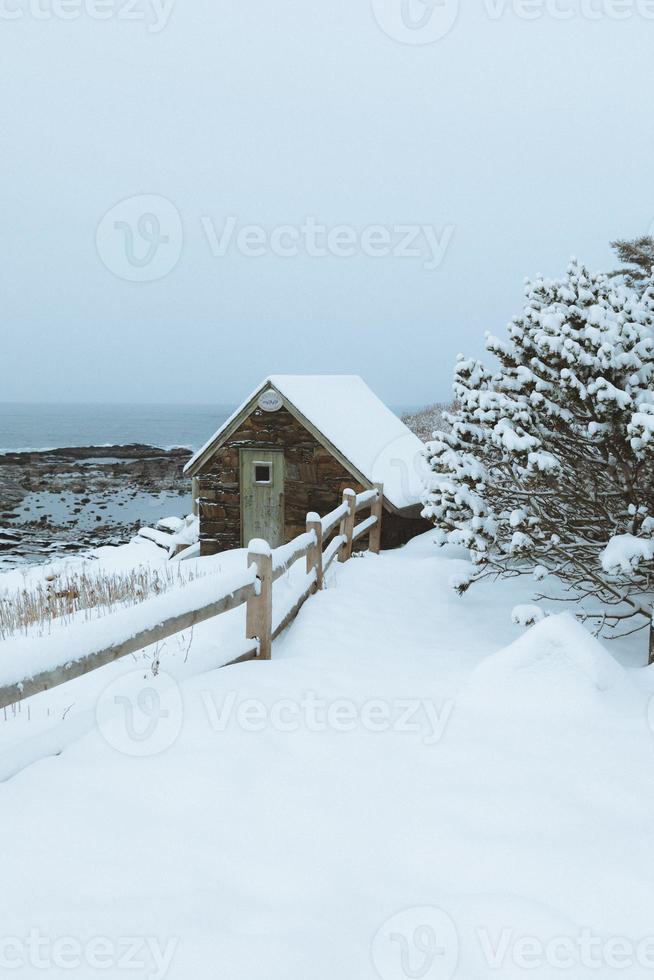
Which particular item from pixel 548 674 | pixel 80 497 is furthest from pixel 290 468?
pixel 80 497

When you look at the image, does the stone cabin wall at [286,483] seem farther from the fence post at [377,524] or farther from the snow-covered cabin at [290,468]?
the fence post at [377,524]

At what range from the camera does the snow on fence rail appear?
2.97 m

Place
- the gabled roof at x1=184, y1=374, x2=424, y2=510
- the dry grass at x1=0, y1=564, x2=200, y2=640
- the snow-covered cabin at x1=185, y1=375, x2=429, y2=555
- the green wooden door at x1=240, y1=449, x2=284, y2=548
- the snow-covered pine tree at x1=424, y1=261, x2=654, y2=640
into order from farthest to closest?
the green wooden door at x1=240, y1=449, x2=284, y2=548 < the snow-covered cabin at x1=185, y1=375, x2=429, y2=555 < the gabled roof at x1=184, y1=374, x2=424, y2=510 < the dry grass at x1=0, y1=564, x2=200, y2=640 < the snow-covered pine tree at x1=424, y1=261, x2=654, y2=640

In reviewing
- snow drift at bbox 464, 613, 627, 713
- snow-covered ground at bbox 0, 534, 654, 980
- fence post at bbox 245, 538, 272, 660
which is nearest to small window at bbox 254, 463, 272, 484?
fence post at bbox 245, 538, 272, 660

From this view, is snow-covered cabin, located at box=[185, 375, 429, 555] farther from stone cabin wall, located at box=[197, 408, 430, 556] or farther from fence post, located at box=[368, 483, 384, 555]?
fence post, located at box=[368, 483, 384, 555]

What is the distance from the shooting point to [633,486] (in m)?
6.41

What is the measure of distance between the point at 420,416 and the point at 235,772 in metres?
45.7

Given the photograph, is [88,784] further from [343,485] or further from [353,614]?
[343,485]

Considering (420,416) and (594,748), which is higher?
(420,416)

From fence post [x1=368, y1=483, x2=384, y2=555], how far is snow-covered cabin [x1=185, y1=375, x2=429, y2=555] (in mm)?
392

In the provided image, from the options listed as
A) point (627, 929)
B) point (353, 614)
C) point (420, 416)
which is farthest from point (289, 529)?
point (420, 416)

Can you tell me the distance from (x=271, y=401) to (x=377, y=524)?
155 inches

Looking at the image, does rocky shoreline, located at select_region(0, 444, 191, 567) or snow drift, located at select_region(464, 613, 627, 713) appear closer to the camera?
snow drift, located at select_region(464, 613, 627, 713)

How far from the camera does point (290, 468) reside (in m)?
14.9
